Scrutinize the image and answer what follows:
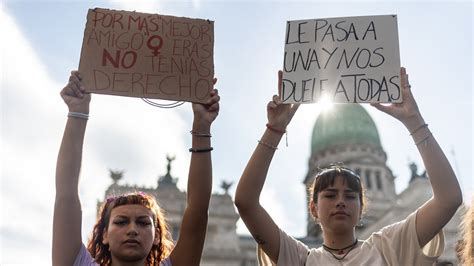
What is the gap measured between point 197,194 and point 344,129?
170 ft

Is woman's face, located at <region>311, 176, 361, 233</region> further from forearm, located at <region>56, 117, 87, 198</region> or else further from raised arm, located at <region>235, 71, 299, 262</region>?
forearm, located at <region>56, 117, 87, 198</region>

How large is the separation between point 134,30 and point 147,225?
5.61 feet

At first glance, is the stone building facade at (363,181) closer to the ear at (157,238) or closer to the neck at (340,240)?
the neck at (340,240)

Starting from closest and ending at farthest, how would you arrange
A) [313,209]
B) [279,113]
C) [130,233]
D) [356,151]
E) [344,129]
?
[130,233] < [279,113] < [313,209] < [356,151] < [344,129]

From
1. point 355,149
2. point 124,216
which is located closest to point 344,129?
point 355,149

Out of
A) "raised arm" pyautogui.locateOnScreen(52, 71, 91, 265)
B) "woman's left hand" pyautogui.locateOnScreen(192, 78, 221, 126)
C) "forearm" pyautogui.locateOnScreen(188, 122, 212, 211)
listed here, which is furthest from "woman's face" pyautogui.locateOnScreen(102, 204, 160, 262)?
"woman's left hand" pyautogui.locateOnScreen(192, 78, 221, 126)

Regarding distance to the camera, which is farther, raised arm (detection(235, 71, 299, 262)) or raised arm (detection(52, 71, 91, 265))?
raised arm (detection(235, 71, 299, 262))

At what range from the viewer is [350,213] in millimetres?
4215

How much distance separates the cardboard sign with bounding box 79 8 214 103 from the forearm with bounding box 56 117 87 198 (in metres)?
0.35

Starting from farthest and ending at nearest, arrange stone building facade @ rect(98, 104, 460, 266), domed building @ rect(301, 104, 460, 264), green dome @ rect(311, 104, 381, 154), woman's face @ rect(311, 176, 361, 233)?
green dome @ rect(311, 104, 381, 154) < domed building @ rect(301, 104, 460, 264) < stone building facade @ rect(98, 104, 460, 266) < woman's face @ rect(311, 176, 361, 233)

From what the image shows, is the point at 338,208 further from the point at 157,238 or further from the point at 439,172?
the point at 157,238

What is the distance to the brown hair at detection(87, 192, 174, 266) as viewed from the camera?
13.8 feet

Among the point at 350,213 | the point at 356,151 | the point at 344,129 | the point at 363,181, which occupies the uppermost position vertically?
the point at 344,129

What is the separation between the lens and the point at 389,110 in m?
4.41
